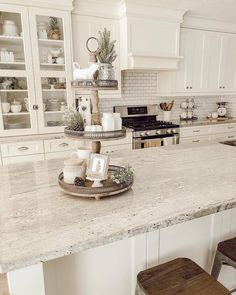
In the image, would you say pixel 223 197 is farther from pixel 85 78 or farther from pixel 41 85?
pixel 41 85

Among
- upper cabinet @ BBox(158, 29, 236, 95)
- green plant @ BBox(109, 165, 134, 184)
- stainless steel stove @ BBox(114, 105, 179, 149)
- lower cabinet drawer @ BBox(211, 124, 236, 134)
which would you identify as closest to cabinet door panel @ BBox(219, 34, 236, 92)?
upper cabinet @ BBox(158, 29, 236, 95)

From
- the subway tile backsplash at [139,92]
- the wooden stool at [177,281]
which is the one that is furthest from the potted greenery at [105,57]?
the subway tile backsplash at [139,92]

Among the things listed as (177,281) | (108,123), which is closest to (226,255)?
(177,281)

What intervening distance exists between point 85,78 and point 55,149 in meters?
2.02

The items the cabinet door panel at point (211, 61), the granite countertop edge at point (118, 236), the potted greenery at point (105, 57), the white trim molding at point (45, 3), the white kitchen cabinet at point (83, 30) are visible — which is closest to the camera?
the granite countertop edge at point (118, 236)

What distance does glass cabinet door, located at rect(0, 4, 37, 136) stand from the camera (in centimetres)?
281

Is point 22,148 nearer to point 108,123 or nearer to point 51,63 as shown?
point 51,63

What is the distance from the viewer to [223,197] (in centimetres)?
117

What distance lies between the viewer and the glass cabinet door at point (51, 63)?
9.61ft

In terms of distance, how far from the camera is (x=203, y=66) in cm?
412

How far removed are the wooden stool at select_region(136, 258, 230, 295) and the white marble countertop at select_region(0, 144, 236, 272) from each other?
1.06ft

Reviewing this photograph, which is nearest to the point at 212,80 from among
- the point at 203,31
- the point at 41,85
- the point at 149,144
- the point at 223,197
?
the point at 203,31

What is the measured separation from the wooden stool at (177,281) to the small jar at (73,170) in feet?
1.80

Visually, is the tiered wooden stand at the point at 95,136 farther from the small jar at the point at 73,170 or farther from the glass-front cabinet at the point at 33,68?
the glass-front cabinet at the point at 33,68
